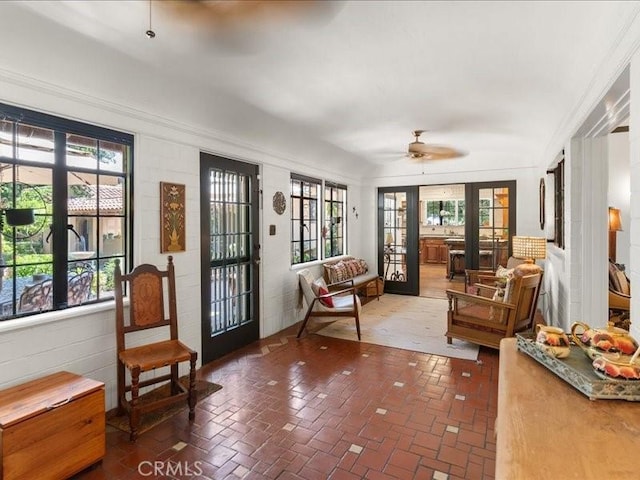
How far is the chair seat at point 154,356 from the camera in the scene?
2.52 metres

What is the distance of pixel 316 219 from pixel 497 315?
310 cm

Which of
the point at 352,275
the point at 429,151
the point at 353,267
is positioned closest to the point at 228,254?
the point at 352,275

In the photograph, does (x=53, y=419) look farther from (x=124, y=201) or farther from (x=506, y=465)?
(x=506, y=465)

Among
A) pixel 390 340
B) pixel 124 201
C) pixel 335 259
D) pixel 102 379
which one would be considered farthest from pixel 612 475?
pixel 335 259

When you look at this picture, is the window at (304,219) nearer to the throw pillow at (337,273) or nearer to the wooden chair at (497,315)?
the throw pillow at (337,273)

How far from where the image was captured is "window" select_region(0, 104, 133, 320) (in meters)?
2.34

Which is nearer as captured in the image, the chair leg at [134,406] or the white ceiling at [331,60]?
the white ceiling at [331,60]

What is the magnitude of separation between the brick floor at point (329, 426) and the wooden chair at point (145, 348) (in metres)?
0.19

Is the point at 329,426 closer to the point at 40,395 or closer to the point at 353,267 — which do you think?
the point at 40,395

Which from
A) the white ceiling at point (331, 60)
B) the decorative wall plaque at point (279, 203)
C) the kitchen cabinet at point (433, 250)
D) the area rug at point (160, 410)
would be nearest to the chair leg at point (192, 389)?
the area rug at point (160, 410)

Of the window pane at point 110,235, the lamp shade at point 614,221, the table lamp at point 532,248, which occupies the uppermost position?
the lamp shade at point 614,221

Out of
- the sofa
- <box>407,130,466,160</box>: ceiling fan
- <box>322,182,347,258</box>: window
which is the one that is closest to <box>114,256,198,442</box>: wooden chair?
the sofa

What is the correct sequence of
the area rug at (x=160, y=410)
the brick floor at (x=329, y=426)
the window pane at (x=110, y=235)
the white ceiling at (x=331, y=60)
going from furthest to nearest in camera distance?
the window pane at (x=110, y=235) < the area rug at (x=160, y=410) < the brick floor at (x=329, y=426) < the white ceiling at (x=331, y=60)

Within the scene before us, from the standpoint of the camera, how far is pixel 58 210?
2.58m
